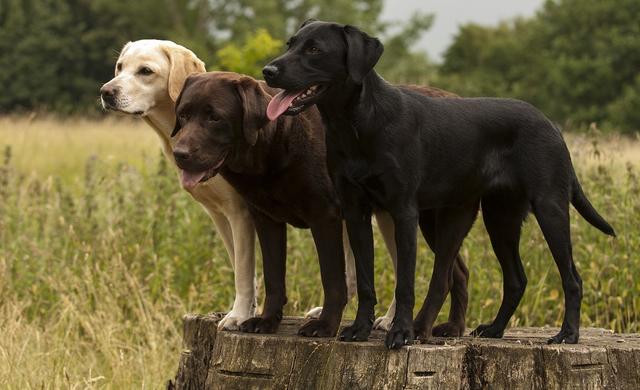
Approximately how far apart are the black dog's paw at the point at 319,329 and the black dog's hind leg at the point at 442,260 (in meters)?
0.34

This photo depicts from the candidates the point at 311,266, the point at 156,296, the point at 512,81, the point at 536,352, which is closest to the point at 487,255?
the point at 311,266

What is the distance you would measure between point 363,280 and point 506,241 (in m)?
0.84

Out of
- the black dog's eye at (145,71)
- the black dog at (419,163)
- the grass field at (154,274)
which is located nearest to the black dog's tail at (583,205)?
the black dog at (419,163)

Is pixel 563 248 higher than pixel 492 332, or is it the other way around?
pixel 563 248

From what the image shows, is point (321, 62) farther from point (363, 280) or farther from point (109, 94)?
point (109, 94)

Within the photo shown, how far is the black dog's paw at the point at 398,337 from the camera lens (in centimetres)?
381

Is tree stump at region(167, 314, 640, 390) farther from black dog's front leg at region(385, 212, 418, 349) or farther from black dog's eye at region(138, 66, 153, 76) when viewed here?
black dog's eye at region(138, 66, 153, 76)

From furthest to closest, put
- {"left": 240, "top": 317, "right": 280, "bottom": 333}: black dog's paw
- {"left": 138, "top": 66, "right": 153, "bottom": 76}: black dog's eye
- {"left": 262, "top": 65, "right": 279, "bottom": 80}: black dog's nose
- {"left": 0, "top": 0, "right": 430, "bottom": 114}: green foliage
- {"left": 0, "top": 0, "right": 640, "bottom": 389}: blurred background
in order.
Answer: {"left": 0, "top": 0, "right": 430, "bottom": 114}: green foliage, {"left": 0, "top": 0, "right": 640, "bottom": 389}: blurred background, {"left": 138, "top": 66, "right": 153, "bottom": 76}: black dog's eye, {"left": 240, "top": 317, "right": 280, "bottom": 333}: black dog's paw, {"left": 262, "top": 65, "right": 279, "bottom": 80}: black dog's nose

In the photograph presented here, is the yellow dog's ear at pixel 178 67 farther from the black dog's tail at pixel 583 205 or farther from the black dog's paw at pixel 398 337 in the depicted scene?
the black dog's tail at pixel 583 205

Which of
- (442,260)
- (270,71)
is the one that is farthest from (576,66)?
(270,71)

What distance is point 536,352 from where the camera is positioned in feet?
13.4

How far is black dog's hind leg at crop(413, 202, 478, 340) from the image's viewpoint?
163 inches

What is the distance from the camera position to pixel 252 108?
4.03 meters

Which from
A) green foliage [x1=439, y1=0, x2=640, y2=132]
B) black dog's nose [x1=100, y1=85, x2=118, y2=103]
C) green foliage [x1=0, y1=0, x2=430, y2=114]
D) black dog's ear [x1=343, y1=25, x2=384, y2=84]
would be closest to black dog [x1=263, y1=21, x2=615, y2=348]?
black dog's ear [x1=343, y1=25, x2=384, y2=84]
